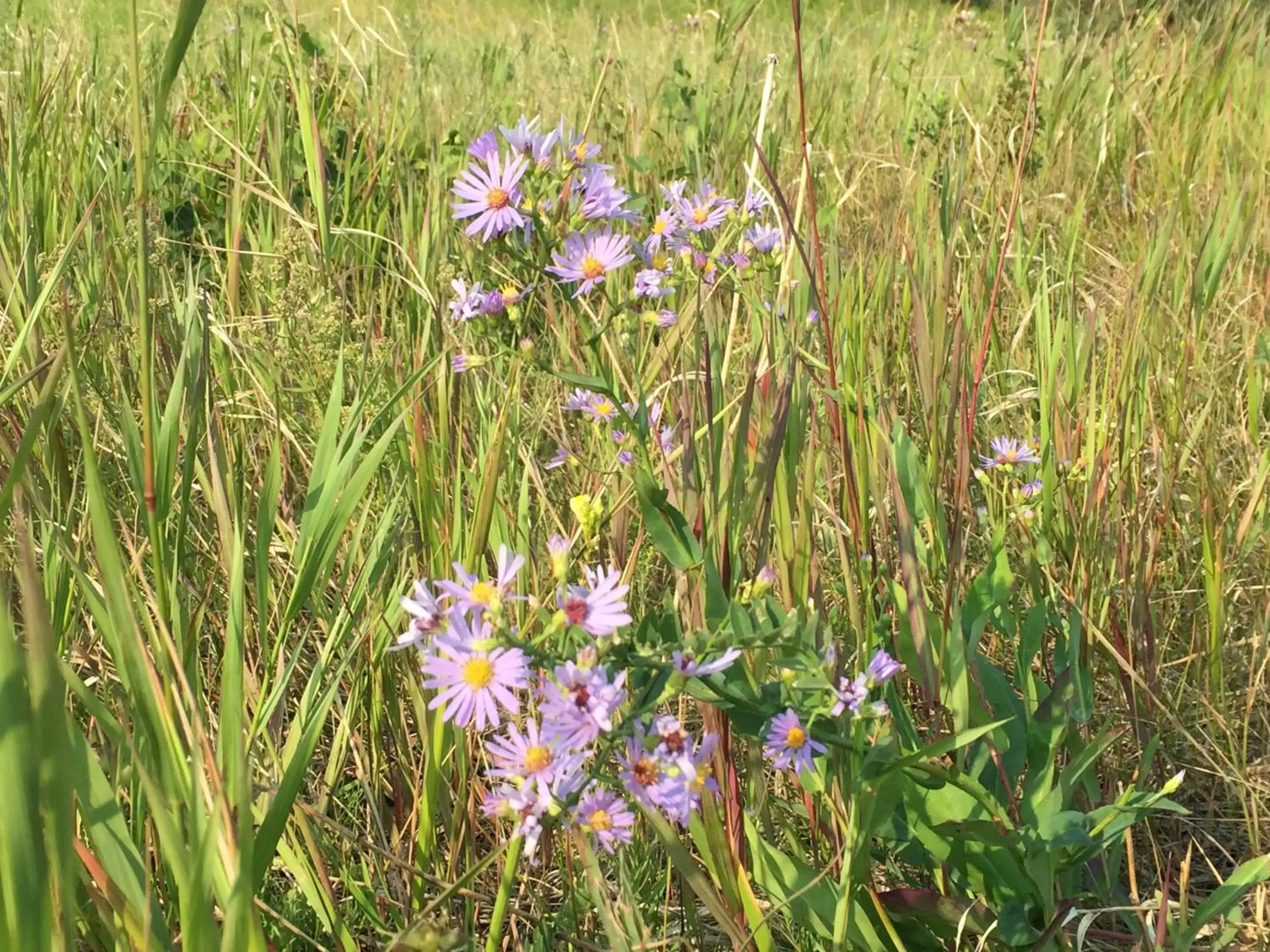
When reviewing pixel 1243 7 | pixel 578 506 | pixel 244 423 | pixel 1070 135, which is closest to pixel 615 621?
pixel 578 506

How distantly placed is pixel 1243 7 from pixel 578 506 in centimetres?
273

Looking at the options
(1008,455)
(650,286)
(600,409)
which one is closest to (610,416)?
(600,409)

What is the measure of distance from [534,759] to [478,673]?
0.21 feet

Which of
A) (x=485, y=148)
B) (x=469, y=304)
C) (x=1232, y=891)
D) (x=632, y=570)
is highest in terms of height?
(x=485, y=148)

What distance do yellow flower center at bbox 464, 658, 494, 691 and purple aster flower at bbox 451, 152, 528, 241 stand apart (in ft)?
1.39

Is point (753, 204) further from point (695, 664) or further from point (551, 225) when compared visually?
point (695, 664)

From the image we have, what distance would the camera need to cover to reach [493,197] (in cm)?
92

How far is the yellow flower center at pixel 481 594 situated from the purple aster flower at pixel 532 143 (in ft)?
1.48

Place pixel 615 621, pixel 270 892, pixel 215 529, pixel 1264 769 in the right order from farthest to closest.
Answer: pixel 215 529 < pixel 1264 769 < pixel 270 892 < pixel 615 621

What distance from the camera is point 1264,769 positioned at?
1.05 metres

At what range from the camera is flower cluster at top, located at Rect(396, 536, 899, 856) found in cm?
59

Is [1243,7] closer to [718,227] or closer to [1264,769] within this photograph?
[718,227]

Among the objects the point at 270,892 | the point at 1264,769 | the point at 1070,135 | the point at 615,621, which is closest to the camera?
the point at 615,621

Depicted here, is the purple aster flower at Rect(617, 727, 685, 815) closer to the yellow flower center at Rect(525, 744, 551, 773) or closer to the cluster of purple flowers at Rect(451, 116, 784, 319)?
the yellow flower center at Rect(525, 744, 551, 773)
